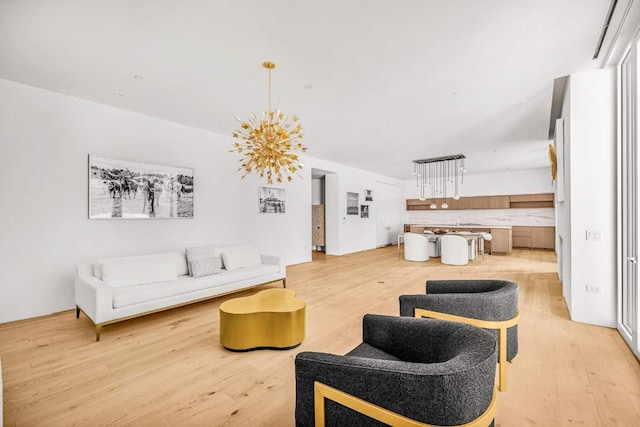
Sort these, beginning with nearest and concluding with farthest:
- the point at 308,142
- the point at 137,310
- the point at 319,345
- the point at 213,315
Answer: the point at 319,345 → the point at 137,310 → the point at 213,315 → the point at 308,142

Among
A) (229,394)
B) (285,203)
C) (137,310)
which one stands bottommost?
(229,394)

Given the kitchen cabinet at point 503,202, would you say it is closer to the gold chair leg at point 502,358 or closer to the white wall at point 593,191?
the white wall at point 593,191

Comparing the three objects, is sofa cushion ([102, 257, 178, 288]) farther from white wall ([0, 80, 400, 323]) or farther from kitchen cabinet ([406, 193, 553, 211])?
kitchen cabinet ([406, 193, 553, 211])

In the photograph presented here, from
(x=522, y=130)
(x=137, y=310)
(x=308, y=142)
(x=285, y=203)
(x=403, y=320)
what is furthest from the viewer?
(x=285, y=203)

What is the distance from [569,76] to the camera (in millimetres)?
Result: 3594

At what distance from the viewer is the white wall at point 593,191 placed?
337 cm

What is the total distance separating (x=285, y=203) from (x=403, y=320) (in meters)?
5.58

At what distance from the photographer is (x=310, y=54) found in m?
3.03

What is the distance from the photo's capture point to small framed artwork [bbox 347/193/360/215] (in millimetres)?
9602

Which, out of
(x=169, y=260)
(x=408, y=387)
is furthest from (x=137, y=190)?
(x=408, y=387)

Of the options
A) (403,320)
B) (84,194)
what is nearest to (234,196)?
(84,194)

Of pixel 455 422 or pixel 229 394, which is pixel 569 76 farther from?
pixel 229 394

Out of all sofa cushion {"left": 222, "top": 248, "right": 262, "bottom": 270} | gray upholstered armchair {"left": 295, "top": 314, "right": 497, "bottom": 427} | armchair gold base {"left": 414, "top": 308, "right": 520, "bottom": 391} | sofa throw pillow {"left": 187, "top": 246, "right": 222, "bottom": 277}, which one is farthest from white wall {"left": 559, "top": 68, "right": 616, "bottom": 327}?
sofa throw pillow {"left": 187, "top": 246, "right": 222, "bottom": 277}

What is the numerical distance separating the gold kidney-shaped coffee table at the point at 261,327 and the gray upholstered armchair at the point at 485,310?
1.13 metres
